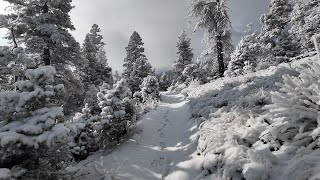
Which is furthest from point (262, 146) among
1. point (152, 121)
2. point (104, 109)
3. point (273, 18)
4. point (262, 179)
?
point (273, 18)

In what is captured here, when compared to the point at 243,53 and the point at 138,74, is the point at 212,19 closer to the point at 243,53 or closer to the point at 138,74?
the point at 243,53

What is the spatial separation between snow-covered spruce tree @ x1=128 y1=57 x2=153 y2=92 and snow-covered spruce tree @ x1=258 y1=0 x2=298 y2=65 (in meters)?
14.9

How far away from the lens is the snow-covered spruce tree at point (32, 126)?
622 cm

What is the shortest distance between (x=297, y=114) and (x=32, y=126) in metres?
5.25

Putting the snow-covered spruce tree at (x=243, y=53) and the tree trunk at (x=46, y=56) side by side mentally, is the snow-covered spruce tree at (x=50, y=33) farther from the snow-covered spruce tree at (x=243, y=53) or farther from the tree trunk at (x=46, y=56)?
the snow-covered spruce tree at (x=243, y=53)

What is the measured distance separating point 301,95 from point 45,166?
558 centimetres

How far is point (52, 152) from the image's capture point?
7230 mm

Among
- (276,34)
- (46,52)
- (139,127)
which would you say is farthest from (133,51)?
(139,127)

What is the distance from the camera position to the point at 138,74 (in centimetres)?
4116

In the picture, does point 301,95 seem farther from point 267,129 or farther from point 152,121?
point 152,121

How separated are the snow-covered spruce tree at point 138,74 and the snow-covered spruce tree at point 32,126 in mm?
32219

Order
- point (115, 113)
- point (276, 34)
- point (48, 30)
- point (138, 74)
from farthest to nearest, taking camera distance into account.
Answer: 1. point (138, 74)
2. point (276, 34)
3. point (48, 30)
4. point (115, 113)

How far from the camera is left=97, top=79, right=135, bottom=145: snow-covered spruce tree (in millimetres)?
11570

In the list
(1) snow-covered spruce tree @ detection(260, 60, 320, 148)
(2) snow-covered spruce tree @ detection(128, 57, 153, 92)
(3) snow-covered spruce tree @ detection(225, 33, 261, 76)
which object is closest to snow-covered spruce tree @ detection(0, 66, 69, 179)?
(1) snow-covered spruce tree @ detection(260, 60, 320, 148)
